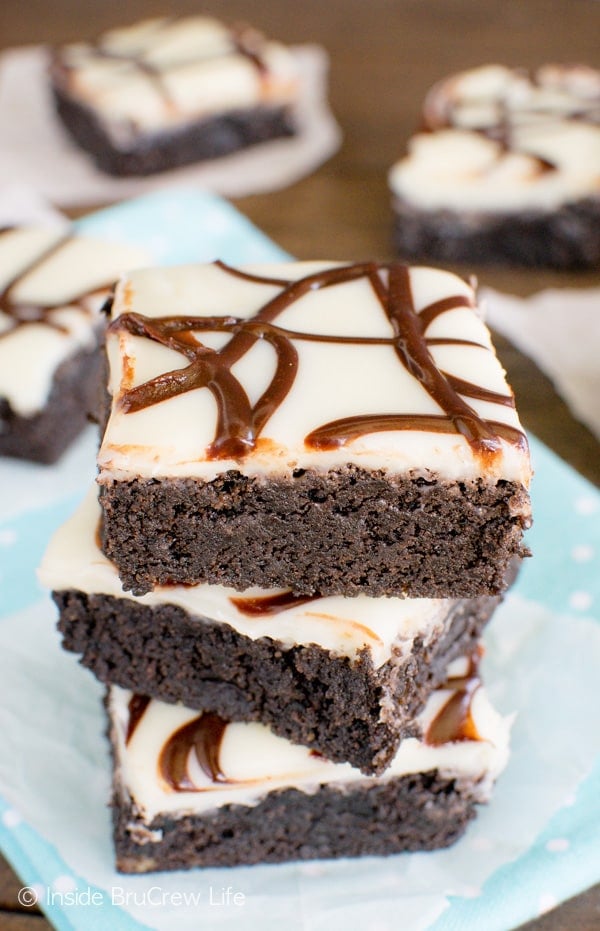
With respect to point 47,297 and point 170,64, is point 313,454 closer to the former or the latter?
point 47,297

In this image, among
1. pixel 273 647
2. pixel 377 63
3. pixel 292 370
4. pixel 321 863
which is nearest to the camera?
pixel 292 370

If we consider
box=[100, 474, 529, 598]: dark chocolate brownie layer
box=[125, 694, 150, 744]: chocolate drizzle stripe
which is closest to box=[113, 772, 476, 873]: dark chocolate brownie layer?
box=[125, 694, 150, 744]: chocolate drizzle stripe

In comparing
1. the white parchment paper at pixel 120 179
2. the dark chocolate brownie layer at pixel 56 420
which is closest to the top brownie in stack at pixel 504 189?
the white parchment paper at pixel 120 179

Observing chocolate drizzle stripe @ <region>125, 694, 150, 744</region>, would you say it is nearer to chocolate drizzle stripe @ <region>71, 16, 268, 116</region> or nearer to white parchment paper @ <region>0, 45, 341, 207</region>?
white parchment paper @ <region>0, 45, 341, 207</region>

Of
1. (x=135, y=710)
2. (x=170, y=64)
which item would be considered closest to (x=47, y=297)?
(x=135, y=710)

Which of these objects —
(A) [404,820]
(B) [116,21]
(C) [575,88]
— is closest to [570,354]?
(C) [575,88]
